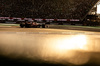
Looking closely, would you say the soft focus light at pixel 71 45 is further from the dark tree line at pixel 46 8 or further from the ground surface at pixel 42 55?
the dark tree line at pixel 46 8

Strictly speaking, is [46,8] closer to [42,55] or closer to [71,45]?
[71,45]

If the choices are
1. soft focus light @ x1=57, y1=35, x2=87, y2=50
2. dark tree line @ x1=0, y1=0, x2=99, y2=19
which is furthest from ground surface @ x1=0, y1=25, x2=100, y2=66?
dark tree line @ x1=0, y1=0, x2=99, y2=19

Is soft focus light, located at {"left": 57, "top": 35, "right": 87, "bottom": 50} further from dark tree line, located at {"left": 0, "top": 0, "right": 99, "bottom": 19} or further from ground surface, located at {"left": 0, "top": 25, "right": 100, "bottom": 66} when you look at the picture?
dark tree line, located at {"left": 0, "top": 0, "right": 99, "bottom": 19}

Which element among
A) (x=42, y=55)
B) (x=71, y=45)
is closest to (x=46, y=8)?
(x=71, y=45)

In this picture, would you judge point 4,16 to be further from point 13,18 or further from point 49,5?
point 49,5

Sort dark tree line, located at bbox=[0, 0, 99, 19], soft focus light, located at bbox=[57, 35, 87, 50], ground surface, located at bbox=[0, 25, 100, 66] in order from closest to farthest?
ground surface, located at bbox=[0, 25, 100, 66], soft focus light, located at bbox=[57, 35, 87, 50], dark tree line, located at bbox=[0, 0, 99, 19]

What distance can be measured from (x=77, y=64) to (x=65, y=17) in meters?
41.1

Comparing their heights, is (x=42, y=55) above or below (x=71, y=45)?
above

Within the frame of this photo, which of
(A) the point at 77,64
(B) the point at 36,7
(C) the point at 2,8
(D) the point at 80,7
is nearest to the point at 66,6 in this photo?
(D) the point at 80,7

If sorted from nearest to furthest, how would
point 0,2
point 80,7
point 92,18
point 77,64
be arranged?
1. point 77,64
2. point 92,18
3. point 80,7
4. point 0,2

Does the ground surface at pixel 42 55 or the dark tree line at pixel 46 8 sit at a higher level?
the dark tree line at pixel 46 8

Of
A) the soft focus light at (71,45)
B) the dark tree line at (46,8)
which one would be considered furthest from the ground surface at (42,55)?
the dark tree line at (46,8)

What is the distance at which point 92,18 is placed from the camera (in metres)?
44.0

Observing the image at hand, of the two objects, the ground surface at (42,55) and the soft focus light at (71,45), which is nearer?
the ground surface at (42,55)
